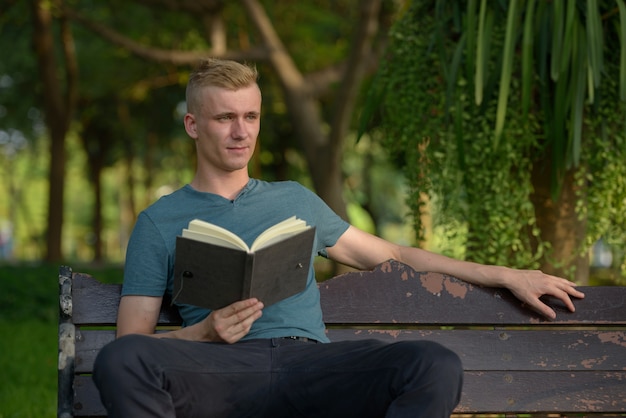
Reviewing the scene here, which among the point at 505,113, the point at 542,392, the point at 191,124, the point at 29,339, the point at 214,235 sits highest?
the point at 505,113

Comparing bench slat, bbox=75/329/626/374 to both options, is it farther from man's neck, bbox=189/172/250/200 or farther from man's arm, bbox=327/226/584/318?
man's neck, bbox=189/172/250/200

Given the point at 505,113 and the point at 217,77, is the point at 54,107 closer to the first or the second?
the point at 505,113

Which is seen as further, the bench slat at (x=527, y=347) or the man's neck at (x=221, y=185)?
the bench slat at (x=527, y=347)

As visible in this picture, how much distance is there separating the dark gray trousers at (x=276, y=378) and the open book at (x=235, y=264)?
193mm

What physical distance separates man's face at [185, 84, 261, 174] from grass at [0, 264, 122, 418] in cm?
279

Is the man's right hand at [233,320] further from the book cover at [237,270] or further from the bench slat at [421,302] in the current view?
the bench slat at [421,302]

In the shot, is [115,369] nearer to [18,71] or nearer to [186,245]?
[186,245]

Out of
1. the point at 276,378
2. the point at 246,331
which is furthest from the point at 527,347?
the point at 246,331

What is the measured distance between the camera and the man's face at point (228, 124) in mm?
3375

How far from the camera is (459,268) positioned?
3578 mm

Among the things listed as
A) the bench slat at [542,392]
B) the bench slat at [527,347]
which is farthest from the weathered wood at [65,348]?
the bench slat at [542,392]

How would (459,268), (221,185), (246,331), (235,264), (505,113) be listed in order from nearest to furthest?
(235,264), (246,331), (221,185), (459,268), (505,113)

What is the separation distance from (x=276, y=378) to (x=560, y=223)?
1947 millimetres

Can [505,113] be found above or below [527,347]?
above
